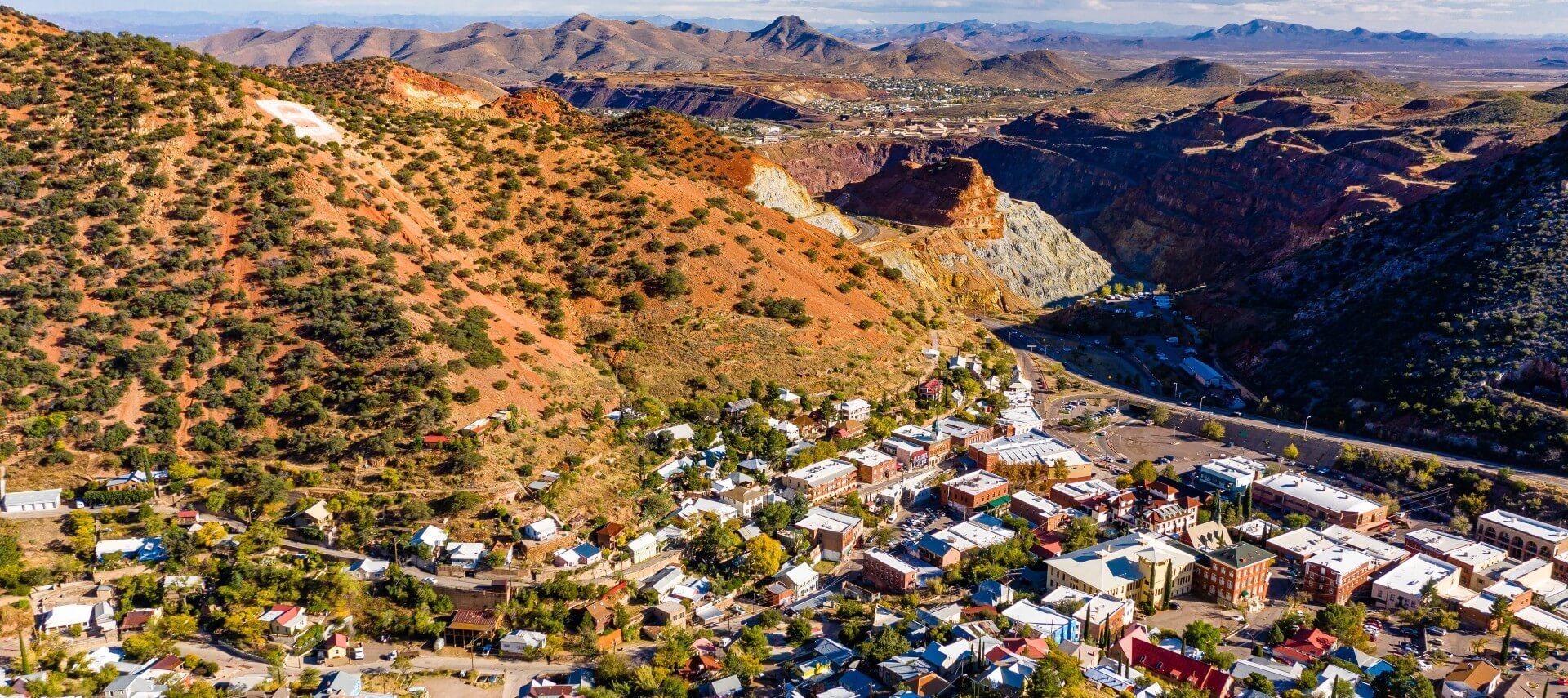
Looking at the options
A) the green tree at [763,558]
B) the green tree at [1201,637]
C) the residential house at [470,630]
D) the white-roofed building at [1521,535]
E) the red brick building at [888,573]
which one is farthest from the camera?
the white-roofed building at [1521,535]

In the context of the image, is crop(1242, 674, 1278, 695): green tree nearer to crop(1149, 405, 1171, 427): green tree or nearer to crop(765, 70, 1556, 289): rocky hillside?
crop(1149, 405, 1171, 427): green tree

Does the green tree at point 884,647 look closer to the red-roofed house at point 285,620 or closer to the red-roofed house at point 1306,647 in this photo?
the red-roofed house at point 1306,647

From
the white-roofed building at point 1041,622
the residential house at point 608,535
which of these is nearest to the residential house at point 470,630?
the residential house at point 608,535

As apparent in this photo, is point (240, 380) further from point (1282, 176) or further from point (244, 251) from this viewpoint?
point (1282, 176)

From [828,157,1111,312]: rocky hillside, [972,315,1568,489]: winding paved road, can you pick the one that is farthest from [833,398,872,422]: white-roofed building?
[828,157,1111,312]: rocky hillside

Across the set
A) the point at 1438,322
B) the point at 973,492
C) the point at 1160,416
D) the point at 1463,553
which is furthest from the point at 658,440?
the point at 1438,322

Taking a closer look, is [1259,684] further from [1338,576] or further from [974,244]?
[974,244]

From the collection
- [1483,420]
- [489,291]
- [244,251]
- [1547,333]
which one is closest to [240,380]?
[244,251]
